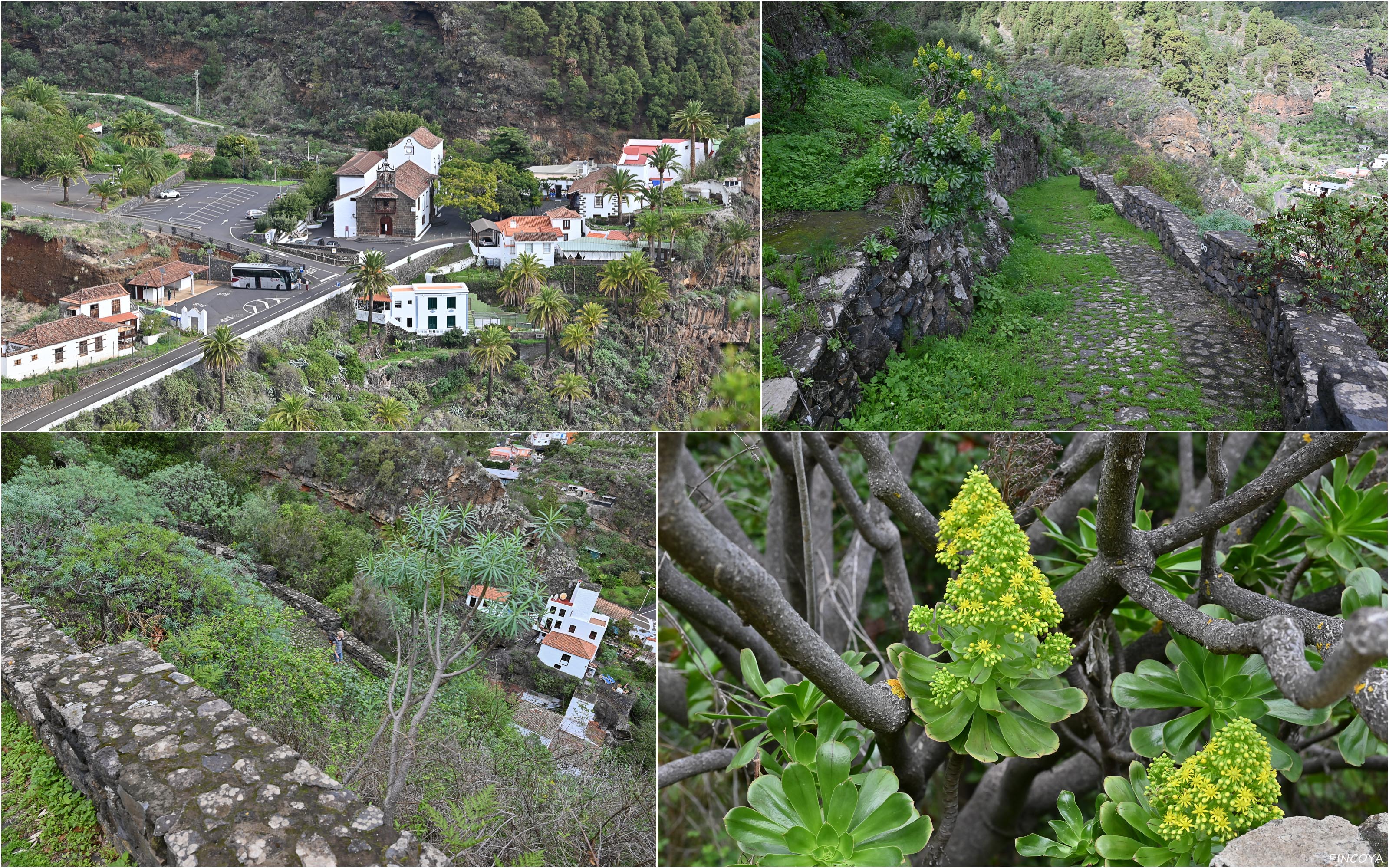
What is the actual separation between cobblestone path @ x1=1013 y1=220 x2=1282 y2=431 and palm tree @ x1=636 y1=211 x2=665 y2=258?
58.7 inches

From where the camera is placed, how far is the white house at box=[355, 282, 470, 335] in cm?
340

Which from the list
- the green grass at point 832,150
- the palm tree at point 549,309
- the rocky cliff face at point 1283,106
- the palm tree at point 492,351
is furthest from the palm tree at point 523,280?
the rocky cliff face at point 1283,106

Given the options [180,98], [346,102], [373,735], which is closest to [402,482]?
[373,735]

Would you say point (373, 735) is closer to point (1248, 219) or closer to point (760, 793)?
point (760, 793)

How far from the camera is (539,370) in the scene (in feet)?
11.3

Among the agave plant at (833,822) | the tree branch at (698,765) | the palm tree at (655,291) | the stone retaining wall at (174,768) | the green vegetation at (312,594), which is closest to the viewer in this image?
the agave plant at (833,822)

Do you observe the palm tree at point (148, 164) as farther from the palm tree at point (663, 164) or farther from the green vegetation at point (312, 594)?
the palm tree at point (663, 164)

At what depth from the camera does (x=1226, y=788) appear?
1910mm

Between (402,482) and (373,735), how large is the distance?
91 centimetres

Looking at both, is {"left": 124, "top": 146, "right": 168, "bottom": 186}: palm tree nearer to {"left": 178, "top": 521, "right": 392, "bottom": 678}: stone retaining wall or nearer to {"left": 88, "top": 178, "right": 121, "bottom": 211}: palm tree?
{"left": 88, "top": 178, "right": 121, "bottom": 211}: palm tree

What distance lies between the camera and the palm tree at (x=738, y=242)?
131 inches

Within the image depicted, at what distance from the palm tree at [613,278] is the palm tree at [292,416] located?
1.20m

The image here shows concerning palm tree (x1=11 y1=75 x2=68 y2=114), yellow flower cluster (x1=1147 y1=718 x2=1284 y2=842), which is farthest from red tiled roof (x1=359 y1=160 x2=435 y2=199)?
yellow flower cluster (x1=1147 y1=718 x2=1284 y2=842)

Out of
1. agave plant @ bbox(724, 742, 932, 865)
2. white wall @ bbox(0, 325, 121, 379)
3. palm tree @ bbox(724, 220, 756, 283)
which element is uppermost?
palm tree @ bbox(724, 220, 756, 283)
